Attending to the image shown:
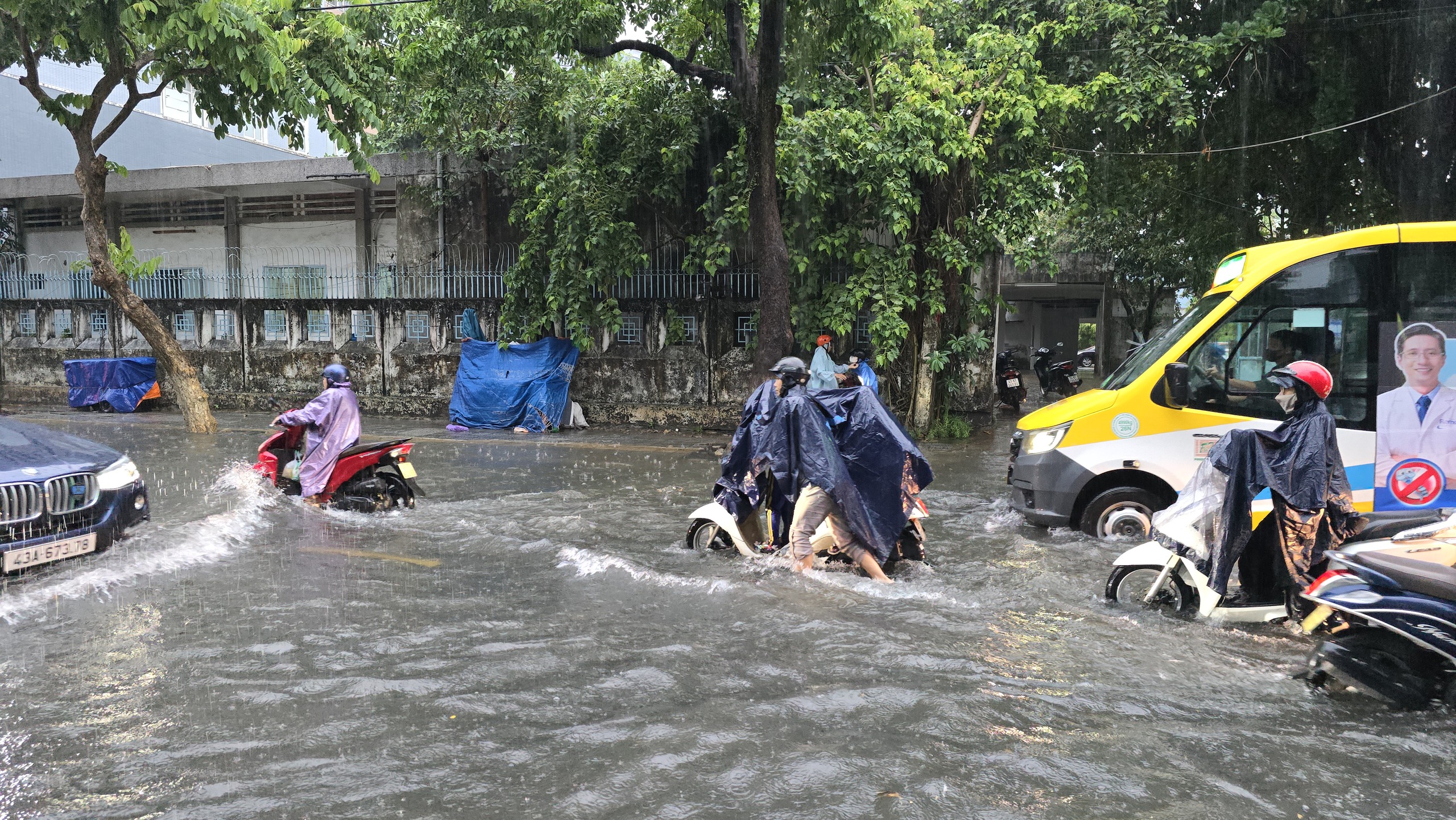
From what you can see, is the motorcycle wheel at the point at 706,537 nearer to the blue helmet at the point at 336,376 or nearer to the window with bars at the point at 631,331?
the blue helmet at the point at 336,376

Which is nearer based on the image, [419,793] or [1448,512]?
[419,793]

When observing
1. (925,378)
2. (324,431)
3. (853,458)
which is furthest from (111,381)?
(853,458)

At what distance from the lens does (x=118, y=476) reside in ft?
22.6

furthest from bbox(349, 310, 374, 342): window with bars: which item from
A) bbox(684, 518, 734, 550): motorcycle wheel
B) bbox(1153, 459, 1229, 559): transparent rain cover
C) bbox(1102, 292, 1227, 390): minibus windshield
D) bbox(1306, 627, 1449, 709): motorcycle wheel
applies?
bbox(1306, 627, 1449, 709): motorcycle wheel

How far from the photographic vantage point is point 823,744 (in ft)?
13.4

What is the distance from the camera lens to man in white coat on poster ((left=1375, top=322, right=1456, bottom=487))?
23.3ft

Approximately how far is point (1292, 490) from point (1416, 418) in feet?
8.37

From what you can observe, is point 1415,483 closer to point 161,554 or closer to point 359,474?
point 359,474

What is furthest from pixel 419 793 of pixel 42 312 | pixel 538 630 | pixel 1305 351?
pixel 42 312

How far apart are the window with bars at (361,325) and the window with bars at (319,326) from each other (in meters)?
0.57

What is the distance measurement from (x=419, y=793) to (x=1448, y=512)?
611 centimetres

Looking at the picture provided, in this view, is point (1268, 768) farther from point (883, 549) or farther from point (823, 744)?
point (883, 549)

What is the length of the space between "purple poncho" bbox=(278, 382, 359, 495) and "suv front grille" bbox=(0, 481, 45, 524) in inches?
111

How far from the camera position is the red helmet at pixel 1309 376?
216 inches
